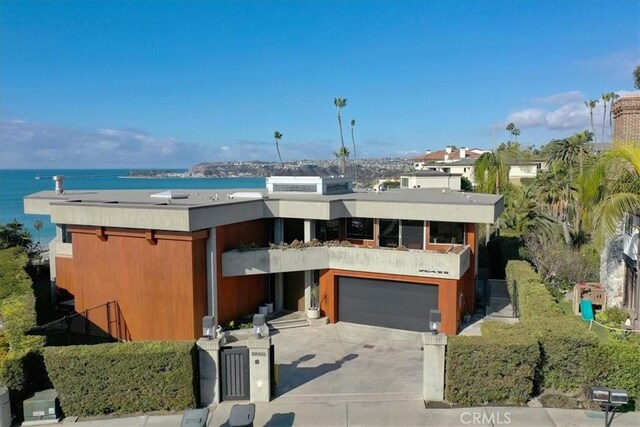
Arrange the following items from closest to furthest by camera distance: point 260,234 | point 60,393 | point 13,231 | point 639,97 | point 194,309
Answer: point 60,393, point 194,309, point 639,97, point 260,234, point 13,231

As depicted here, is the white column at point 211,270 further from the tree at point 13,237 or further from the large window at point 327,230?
the tree at point 13,237

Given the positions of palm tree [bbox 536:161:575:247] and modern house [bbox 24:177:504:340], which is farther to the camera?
palm tree [bbox 536:161:575:247]

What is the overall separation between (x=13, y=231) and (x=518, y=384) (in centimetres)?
3231

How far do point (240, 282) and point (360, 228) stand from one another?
6.61 m

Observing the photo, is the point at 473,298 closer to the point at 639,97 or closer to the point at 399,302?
the point at 399,302

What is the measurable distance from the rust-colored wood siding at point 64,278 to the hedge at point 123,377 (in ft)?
38.0

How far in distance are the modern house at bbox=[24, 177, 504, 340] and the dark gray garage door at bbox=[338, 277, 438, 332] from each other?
5cm

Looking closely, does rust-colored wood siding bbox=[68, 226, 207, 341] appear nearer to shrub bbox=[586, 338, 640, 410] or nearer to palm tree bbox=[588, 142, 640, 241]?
shrub bbox=[586, 338, 640, 410]

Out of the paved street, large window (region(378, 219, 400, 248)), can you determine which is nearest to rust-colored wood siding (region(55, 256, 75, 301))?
the paved street

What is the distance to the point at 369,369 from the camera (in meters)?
15.8

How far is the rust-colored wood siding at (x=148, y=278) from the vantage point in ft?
58.0

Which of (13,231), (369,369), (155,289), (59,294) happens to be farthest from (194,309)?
(13,231)

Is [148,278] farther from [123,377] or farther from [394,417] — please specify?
[394,417]

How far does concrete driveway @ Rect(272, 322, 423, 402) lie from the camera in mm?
13945
